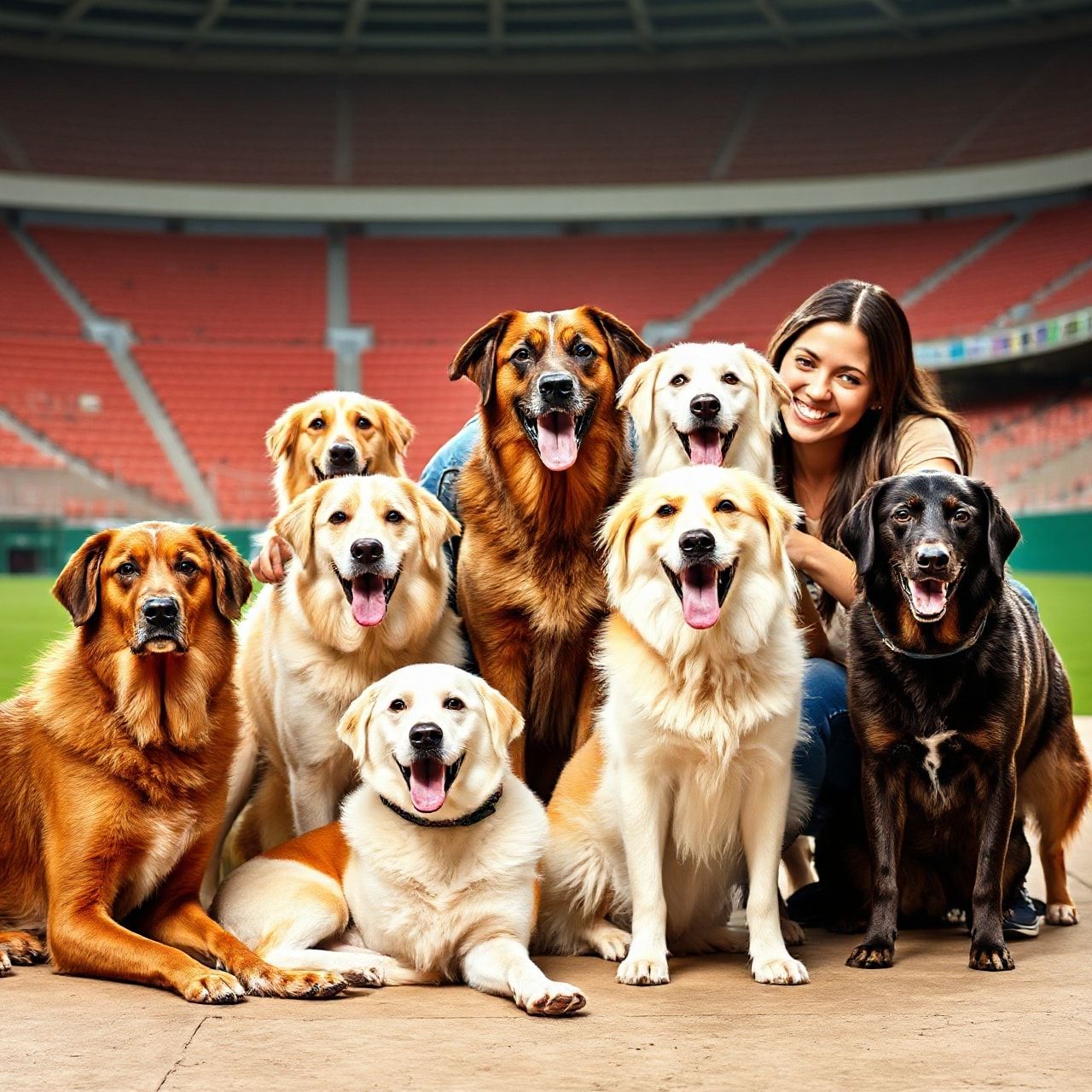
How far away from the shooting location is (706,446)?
3832 millimetres

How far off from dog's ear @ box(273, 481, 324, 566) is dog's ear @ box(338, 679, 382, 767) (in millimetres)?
677

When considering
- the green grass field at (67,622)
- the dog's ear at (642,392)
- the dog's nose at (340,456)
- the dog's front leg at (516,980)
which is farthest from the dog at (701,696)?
the green grass field at (67,622)

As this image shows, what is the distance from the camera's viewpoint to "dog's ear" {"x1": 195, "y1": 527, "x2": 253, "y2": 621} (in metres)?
3.52

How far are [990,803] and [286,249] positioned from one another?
2853cm

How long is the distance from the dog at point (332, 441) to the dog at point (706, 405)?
106cm

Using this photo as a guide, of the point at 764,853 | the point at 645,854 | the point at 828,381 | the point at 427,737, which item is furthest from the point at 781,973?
the point at 828,381

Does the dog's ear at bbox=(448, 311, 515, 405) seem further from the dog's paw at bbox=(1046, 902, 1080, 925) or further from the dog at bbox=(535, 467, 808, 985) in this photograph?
the dog's paw at bbox=(1046, 902, 1080, 925)

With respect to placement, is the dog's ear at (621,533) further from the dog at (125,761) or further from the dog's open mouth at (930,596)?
the dog at (125,761)

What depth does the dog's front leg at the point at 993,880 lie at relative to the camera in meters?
3.27

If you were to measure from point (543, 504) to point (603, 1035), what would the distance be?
167cm

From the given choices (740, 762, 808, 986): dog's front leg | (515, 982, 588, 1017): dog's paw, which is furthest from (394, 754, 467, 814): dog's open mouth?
(740, 762, 808, 986): dog's front leg

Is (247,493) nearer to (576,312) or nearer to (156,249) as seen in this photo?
(156,249)

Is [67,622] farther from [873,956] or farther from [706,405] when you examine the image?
[873,956]

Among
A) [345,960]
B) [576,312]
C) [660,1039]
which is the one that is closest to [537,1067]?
[660,1039]
